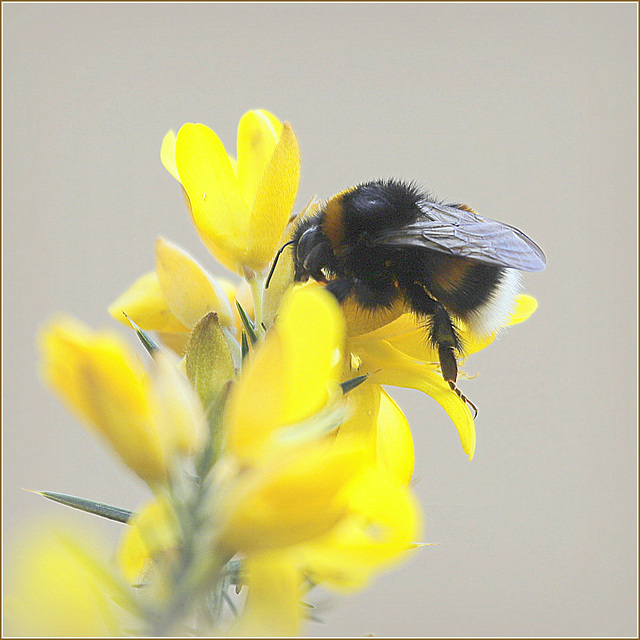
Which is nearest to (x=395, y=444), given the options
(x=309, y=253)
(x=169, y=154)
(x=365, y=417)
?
(x=365, y=417)

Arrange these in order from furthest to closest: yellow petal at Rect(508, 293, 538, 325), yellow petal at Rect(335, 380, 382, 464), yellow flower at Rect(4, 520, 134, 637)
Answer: yellow petal at Rect(508, 293, 538, 325) < yellow petal at Rect(335, 380, 382, 464) < yellow flower at Rect(4, 520, 134, 637)

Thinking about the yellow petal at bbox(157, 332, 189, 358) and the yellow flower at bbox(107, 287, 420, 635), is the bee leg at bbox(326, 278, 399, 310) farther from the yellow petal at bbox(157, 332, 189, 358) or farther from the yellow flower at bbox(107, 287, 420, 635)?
the yellow flower at bbox(107, 287, 420, 635)

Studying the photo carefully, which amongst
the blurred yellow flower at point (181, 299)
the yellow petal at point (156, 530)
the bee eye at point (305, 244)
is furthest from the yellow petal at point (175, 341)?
the yellow petal at point (156, 530)

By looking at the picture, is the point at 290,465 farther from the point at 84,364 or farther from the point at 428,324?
the point at 428,324

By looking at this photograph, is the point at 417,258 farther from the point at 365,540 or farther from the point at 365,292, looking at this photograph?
the point at 365,540

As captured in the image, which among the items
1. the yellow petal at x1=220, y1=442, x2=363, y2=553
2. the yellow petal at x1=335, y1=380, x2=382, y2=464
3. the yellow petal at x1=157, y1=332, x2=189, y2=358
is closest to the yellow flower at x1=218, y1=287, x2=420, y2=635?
the yellow petal at x1=220, y1=442, x2=363, y2=553

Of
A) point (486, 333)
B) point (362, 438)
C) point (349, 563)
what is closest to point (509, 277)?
point (486, 333)

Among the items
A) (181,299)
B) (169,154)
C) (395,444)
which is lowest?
(395,444)
